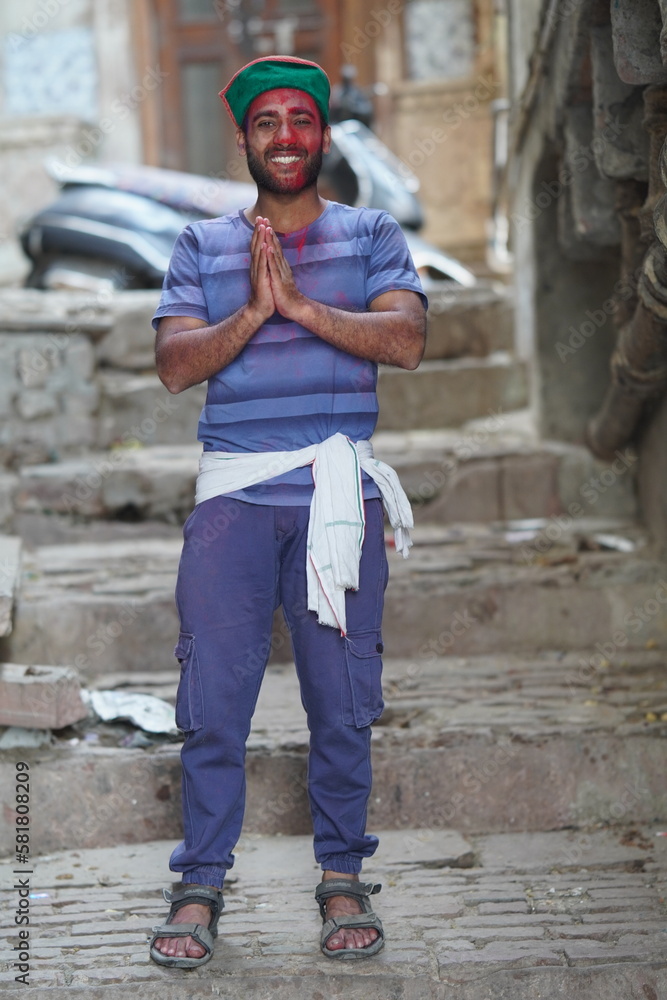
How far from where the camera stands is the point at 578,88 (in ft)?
12.8

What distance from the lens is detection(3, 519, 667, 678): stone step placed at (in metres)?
3.93

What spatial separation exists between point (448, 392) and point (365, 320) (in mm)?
3576

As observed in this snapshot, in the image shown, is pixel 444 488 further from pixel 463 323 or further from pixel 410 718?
pixel 410 718

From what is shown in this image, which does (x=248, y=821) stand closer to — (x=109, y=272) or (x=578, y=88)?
(x=578, y=88)

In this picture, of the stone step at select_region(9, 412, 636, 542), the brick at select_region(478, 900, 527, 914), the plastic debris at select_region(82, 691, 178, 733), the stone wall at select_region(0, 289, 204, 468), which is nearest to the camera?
the brick at select_region(478, 900, 527, 914)

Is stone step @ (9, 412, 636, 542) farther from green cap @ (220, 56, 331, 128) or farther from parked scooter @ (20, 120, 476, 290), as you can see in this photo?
green cap @ (220, 56, 331, 128)

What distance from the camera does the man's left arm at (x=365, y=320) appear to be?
2.38 m

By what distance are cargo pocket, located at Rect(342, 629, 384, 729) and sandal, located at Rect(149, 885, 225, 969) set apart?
1.57ft

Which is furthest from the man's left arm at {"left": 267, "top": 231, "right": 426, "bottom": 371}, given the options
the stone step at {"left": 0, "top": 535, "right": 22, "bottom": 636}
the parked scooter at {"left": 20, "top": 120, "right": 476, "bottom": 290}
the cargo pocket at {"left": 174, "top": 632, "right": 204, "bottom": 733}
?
the parked scooter at {"left": 20, "top": 120, "right": 476, "bottom": 290}

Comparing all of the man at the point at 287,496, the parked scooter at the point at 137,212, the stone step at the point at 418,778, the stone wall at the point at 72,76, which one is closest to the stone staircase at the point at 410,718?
the stone step at the point at 418,778

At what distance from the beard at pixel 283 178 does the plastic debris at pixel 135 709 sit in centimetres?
151

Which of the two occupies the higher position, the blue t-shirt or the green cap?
the green cap

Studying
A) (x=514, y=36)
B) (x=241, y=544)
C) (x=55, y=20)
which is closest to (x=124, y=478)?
(x=241, y=544)

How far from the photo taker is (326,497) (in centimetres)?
246
